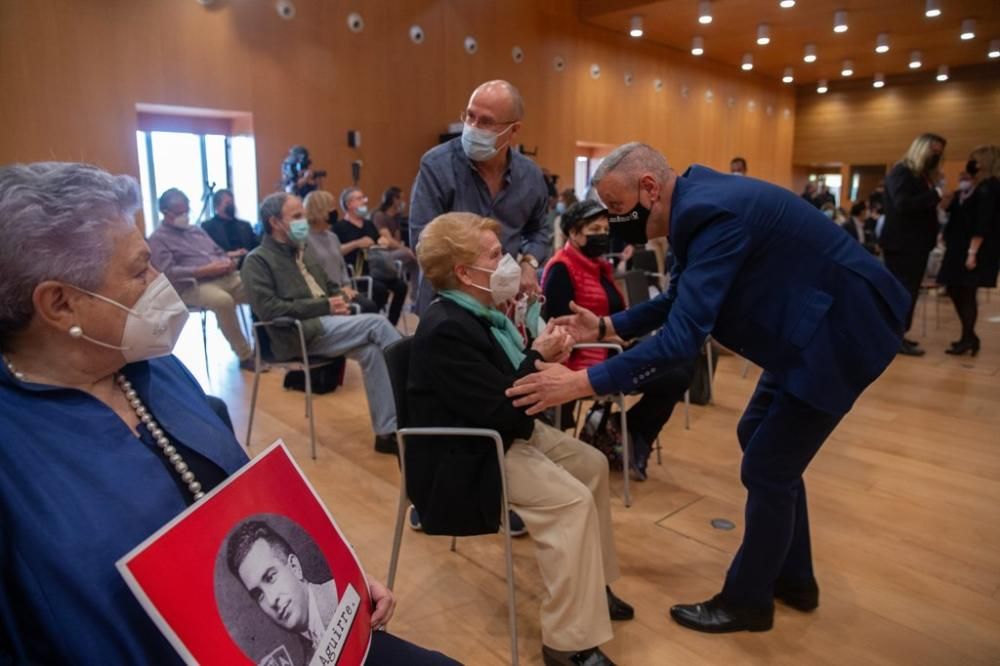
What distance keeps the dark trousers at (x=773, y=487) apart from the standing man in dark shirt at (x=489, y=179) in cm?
92

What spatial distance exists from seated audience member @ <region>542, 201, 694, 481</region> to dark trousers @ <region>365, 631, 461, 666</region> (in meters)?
1.85

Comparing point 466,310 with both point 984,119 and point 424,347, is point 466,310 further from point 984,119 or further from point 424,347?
point 984,119

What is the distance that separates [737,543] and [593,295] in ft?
3.97

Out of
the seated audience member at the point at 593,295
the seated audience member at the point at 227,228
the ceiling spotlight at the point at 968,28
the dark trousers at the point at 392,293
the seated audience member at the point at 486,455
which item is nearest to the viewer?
the seated audience member at the point at 486,455

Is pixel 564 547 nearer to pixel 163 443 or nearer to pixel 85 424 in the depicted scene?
pixel 163 443

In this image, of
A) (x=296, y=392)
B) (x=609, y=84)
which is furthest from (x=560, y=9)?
(x=296, y=392)

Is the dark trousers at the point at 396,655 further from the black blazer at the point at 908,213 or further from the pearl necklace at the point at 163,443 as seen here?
the black blazer at the point at 908,213

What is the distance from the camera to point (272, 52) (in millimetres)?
7348

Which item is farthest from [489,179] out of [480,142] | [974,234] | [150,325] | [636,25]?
[636,25]

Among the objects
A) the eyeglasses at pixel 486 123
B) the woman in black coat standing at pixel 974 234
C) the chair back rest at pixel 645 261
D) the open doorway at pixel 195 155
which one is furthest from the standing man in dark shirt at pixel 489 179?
the open doorway at pixel 195 155

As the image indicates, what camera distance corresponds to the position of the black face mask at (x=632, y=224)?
5.87 ft

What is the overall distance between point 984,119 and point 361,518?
52.5ft

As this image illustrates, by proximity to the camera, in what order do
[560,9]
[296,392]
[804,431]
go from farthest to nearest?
[560,9] → [296,392] → [804,431]

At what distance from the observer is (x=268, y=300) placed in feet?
10.9
